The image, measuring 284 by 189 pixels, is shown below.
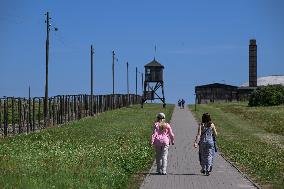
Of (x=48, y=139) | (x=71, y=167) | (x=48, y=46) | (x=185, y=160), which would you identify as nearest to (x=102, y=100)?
(x=48, y=46)

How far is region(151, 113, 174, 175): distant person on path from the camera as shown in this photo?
18.4 metres

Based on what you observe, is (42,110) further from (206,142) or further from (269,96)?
(269,96)

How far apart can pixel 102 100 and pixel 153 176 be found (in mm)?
54577

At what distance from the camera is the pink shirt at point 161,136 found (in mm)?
18641

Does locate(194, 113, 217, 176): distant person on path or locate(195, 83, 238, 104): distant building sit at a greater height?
locate(195, 83, 238, 104): distant building

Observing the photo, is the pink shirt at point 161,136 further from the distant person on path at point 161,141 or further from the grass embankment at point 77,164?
the grass embankment at point 77,164

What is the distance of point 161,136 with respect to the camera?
1872cm

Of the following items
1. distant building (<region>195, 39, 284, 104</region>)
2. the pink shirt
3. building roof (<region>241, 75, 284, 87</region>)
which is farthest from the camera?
building roof (<region>241, 75, 284, 87</region>)

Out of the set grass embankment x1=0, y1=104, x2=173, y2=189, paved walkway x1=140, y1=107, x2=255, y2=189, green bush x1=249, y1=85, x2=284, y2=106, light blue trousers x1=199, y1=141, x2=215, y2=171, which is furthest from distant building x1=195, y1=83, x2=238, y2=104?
light blue trousers x1=199, y1=141, x2=215, y2=171

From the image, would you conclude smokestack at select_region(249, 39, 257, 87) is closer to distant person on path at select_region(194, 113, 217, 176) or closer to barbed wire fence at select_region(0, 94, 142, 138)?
barbed wire fence at select_region(0, 94, 142, 138)

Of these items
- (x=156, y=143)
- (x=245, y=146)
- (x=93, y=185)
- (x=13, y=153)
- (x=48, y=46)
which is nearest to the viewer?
(x=93, y=185)

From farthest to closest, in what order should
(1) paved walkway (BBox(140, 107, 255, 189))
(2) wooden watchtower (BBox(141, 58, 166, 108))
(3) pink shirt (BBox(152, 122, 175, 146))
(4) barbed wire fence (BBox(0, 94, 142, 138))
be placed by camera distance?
(2) wooden watchtower (BBox(141, 58, 166, 108)) < (4) barbed wire fence (BBox(0, 94, 142, 138)) < (3) pink shirt (BBox(152, 122, 175, 146)) < (1) paved walkway (BBox(140, 107, 255, 189))

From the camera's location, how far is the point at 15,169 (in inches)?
657

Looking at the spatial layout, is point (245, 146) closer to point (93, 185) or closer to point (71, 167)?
point (71, 167)
